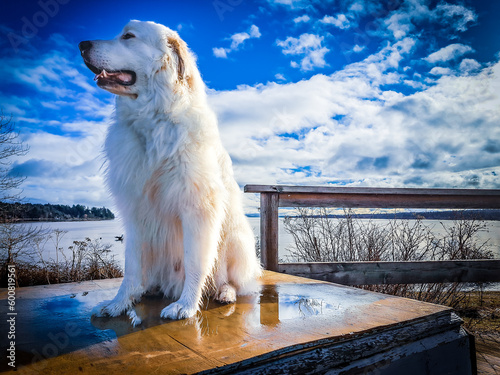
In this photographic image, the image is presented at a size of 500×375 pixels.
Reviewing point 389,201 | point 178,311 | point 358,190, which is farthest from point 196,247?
point 389,201

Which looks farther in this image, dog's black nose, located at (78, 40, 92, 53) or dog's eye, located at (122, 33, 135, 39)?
dog's eye, located at (122, 33, 135, 39)

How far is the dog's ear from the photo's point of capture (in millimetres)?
1902

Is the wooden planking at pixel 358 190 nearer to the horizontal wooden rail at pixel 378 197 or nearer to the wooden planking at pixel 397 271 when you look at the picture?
the horizontal wooden rail at pixel 378 197

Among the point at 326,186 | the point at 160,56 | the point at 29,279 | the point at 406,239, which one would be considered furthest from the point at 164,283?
the point at 29,279

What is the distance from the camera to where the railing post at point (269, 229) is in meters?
3.28

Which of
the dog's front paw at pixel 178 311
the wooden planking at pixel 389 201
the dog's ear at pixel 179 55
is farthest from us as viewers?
the wooden planking at pixel 389 201

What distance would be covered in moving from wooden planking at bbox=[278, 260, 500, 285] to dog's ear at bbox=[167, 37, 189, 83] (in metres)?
2.30

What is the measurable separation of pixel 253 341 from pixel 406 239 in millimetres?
3894

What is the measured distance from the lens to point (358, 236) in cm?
453

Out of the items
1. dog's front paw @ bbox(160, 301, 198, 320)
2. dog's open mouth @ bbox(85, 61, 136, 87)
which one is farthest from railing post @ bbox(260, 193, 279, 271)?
dog's open mouth @ bbox(85, 61, 136, 87)

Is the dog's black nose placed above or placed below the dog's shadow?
above

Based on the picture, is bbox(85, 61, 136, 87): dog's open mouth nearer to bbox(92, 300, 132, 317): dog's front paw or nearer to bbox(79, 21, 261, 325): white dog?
bbox(79, 21, 261, 325): white dog

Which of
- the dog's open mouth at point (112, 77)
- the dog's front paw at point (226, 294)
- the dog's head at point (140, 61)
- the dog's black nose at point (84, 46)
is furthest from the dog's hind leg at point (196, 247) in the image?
the dog's black nose at point (84, 46)

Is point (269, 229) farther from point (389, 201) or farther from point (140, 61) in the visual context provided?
point (140, 61)
